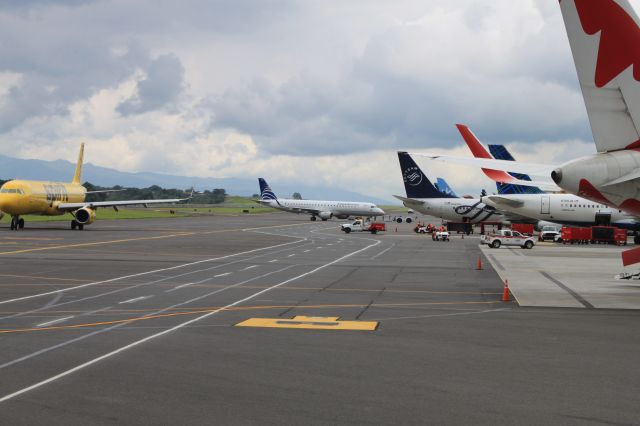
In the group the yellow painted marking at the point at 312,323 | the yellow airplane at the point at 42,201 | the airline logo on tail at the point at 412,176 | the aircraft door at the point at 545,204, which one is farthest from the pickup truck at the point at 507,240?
the yellow painted marking at the point at 312,323

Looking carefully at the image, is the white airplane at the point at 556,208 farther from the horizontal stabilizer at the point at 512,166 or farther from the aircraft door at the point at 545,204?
the horizontal stabilizer at the point at 512,166

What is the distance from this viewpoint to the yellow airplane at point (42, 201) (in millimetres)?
70312

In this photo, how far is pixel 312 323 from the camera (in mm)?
18922

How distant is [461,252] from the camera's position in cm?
5500

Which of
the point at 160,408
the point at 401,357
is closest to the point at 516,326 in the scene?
the point at 401,357

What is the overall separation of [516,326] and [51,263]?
28.3 m

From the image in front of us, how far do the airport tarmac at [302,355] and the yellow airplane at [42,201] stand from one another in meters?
44.2

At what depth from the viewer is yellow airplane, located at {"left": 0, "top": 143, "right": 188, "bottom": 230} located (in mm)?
70312

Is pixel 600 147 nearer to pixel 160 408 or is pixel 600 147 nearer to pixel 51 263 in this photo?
pixel 160 408

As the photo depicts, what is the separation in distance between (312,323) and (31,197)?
61.2 metres

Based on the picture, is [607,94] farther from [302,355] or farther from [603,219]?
[603,219]

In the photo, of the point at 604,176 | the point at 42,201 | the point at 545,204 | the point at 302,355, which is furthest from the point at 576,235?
the point at 302,355

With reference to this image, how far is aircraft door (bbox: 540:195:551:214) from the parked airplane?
44.7m

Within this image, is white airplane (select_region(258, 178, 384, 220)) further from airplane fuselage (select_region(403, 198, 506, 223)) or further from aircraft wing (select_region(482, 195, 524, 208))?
aircraft wing (select_region(482, 195, 524, 208))
